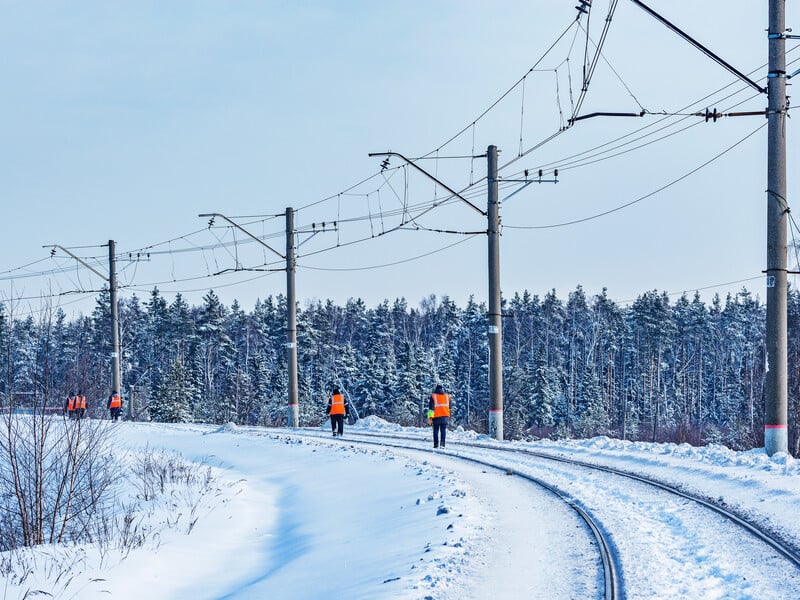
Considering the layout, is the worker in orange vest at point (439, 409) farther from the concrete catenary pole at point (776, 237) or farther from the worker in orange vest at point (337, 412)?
the concrete catenary pole at point (776, 237)

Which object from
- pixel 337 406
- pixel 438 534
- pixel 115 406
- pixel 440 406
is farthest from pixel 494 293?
pixel 115 406

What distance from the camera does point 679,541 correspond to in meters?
10.3

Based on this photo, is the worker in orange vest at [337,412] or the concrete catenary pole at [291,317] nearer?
the worker in orange vest at [337,412]

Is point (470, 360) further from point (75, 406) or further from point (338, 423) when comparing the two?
point (75, 406)

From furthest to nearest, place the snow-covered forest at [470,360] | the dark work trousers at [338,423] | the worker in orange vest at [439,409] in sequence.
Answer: the snow-covered forest at [470,360], the dark work trousers at [338,423], the worker in orange vest at [439,409]

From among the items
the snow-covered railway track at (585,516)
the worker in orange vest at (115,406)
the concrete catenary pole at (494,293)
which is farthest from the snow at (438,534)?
the worker in orange vest at (115,406)

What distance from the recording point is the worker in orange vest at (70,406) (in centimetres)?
1846

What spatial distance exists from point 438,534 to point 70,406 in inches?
446

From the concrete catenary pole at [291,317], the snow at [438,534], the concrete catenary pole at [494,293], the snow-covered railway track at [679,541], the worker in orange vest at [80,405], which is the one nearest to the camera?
the snow-covered railway track at [679,541]

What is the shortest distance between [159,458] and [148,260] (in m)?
26.6

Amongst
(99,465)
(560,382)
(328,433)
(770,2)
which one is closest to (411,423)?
(328,433)

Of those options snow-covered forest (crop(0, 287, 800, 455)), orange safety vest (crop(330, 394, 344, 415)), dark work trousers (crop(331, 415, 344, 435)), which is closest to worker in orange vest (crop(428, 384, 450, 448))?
orange safety vest (crop(330, 394, 344, 415))

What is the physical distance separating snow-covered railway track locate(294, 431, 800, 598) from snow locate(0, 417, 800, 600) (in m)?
0.03

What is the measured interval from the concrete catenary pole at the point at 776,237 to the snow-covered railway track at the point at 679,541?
381 centimetres
